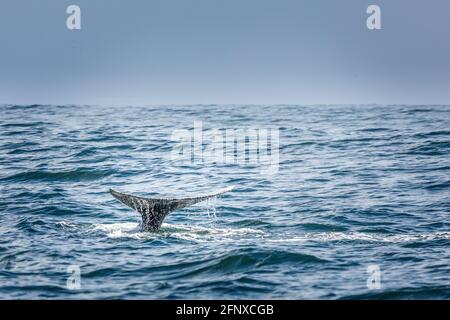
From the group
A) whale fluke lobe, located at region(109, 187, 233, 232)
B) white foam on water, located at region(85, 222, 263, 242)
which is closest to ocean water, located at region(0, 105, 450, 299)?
white foam on water, located at region(85, 222, 263, 242)

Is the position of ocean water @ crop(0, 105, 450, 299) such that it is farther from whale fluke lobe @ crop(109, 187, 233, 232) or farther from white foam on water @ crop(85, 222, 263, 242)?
whale fluke lobe @ crop(109, 187, 233, 232)

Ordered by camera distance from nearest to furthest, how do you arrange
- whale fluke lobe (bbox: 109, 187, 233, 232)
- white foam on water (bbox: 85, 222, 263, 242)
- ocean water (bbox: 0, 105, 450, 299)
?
ocean water (bbox: 0, 105, 450, 299)
whale fluke lobe (bbox: 109, 187, 233, 232)
white foam on water (bbox: 85, 222, 263, 242)

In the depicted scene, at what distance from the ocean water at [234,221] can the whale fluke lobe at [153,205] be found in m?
0.38

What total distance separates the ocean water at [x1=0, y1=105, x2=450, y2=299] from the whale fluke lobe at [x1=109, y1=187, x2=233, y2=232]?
0.38 meters

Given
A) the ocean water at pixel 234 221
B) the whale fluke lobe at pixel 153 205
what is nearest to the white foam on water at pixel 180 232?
the ocean water at pixel 234 221

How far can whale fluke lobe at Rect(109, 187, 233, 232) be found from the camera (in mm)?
15055

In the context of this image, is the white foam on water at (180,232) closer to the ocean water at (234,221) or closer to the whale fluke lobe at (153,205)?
the ocean water at (234,221)

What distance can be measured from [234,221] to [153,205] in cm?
330

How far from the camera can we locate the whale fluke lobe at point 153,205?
15055mm

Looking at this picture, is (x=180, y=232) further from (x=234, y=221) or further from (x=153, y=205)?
(x=234, y=221)

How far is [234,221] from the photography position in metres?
18.1

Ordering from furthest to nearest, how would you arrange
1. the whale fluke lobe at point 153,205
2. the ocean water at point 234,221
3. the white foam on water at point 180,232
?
1. the white foam on water at point 180,232
2. the whale fluke lobe at point 153,205
3. the ocean water at point 234,221

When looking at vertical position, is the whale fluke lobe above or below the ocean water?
above
